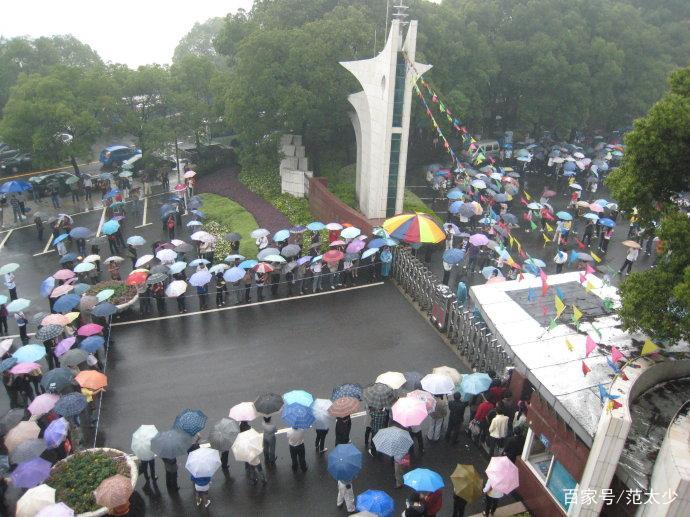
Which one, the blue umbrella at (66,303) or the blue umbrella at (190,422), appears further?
the blue umbrella at (66,303)

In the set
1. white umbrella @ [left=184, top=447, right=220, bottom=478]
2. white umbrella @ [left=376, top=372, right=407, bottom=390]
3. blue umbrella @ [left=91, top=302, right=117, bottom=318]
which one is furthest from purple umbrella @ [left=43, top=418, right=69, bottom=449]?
white umbrella @ [left=376, top=372, right=407, bottom=390]

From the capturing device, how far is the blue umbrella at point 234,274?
1669 centimetres

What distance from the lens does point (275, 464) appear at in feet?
38.3

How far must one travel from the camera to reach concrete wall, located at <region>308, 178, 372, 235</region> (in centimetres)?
2094

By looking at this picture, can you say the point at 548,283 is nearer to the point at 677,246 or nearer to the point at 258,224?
the point at 677,246

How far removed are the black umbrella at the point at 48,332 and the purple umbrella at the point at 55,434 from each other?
136 inches

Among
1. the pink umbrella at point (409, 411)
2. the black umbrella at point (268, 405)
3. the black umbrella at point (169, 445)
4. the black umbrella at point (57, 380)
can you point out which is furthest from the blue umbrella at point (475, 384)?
the black umbrella at point (57, 380)

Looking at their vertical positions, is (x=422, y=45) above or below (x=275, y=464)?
above

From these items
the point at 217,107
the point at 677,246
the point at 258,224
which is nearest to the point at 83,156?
the point at 217,107

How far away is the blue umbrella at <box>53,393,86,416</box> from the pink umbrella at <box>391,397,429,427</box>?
6314mm

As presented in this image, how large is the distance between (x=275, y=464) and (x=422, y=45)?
2369 centimetres

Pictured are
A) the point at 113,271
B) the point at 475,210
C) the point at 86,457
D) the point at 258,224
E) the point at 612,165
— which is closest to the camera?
the point at 86,457

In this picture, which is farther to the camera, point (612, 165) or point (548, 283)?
point (612, 165)

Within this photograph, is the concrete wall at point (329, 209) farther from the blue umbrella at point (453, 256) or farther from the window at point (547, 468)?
the window at point (547, 468)
